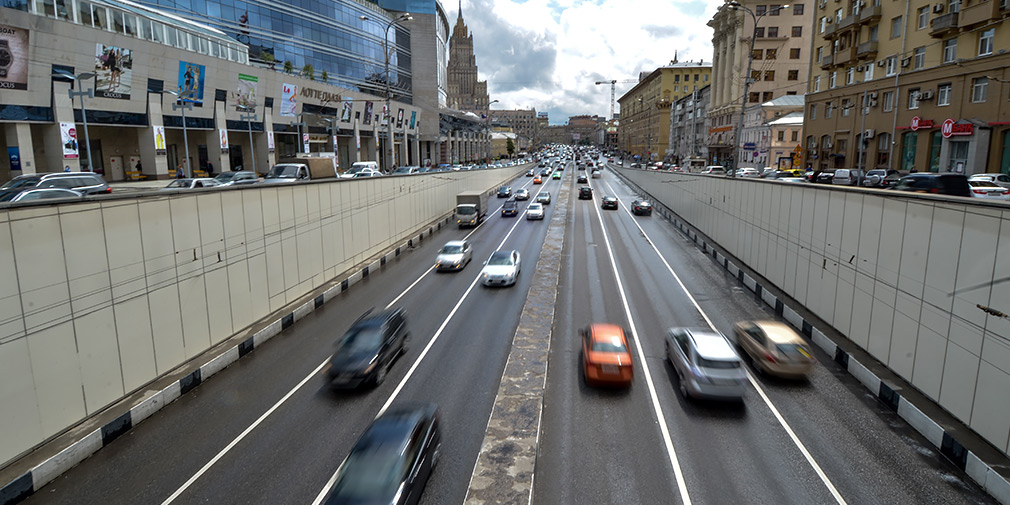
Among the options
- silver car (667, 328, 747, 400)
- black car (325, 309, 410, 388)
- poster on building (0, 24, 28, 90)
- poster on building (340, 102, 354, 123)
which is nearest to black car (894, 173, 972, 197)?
silver car (667, 328, 747, 400)

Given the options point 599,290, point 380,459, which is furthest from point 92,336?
point 599,290

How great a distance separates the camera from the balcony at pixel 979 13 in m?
33.1

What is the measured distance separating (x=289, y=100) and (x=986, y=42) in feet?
197

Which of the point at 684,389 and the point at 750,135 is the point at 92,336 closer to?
the point at 684,389

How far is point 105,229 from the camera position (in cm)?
1180

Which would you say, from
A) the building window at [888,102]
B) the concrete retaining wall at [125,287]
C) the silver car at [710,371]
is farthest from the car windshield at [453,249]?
the building window at [888,102]

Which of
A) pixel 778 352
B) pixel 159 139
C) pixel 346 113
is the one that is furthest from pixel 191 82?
pixel 778 352

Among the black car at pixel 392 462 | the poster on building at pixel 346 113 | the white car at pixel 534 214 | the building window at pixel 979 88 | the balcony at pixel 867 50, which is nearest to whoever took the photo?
the black car at pixel 392 462

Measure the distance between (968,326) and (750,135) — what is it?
71.5 metres

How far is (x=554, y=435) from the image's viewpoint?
36.8 ft

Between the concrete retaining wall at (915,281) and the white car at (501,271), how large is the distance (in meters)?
11.2

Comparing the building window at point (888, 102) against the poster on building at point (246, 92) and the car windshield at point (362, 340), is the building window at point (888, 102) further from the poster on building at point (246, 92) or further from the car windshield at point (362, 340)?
the poster on building at point (246, 92)

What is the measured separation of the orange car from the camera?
1313cm

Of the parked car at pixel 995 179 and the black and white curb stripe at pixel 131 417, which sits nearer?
the black and white curb stripe at pixel 131 417
